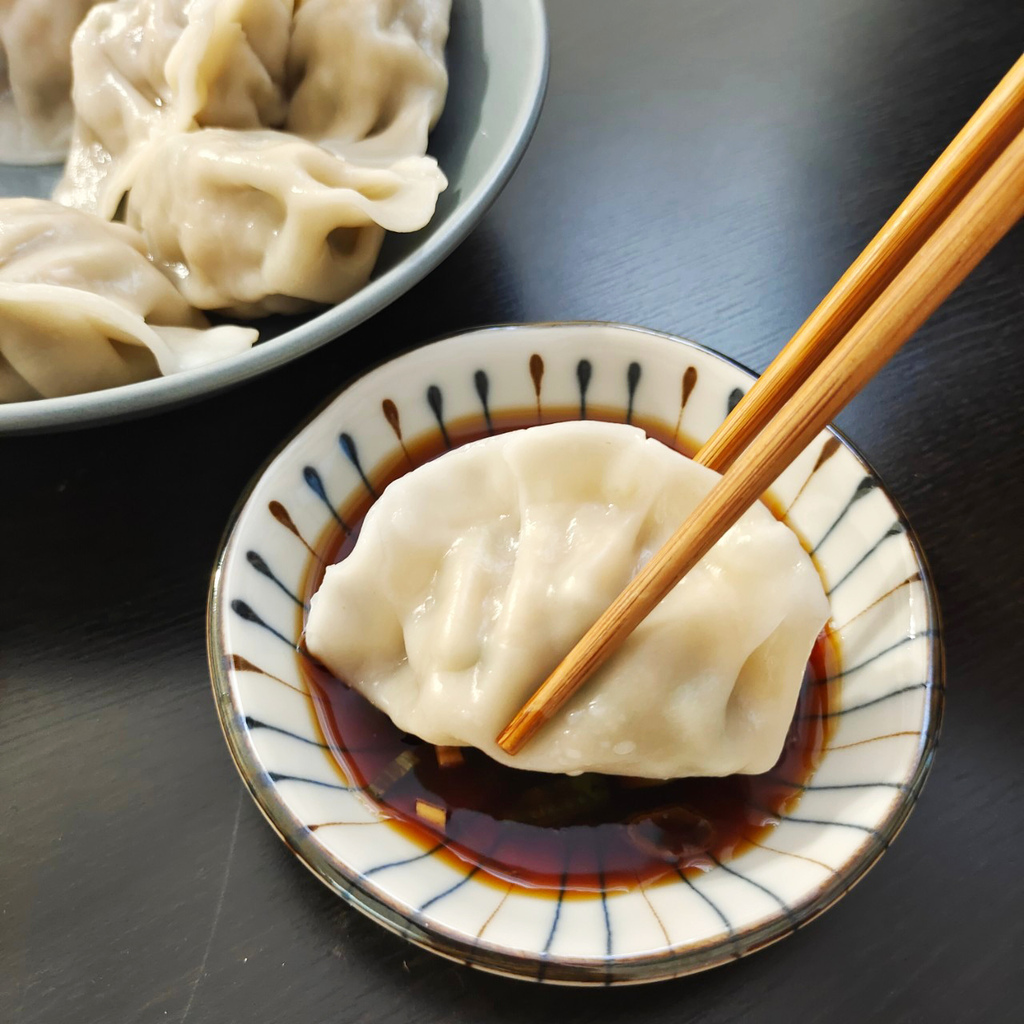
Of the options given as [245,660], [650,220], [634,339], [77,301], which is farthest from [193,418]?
[650,220]

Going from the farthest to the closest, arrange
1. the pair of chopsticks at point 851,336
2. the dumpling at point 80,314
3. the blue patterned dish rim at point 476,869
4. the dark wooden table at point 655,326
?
1. the dumpling at point 80,314
2. the dark wooden table at point 655,326
3. the blue patterned dish rim at point 476,869
4. the pair of chopsticks at point 851,336

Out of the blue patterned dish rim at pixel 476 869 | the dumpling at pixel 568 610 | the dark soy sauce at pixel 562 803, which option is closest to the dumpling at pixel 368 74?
the blue patterned dish rim at pixel 476 869

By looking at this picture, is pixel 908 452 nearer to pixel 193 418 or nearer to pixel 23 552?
pixel 193 418

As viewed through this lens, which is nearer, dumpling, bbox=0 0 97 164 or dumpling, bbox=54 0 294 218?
dumpling, bbox=54 0 294 218

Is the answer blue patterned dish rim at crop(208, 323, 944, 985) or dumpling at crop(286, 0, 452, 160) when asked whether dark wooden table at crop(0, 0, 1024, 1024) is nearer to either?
blue patterned dish rim at crop(208, 323, 944, 985)

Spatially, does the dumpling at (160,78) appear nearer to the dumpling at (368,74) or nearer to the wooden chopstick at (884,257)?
the dumpling at (368,74)

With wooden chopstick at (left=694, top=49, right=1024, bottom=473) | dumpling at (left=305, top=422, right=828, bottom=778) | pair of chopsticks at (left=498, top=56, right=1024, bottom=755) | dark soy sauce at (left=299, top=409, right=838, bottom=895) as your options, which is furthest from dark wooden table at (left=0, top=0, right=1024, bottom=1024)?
wooden chopstick at (left=694, top=49, right=1024, bottom=473)
